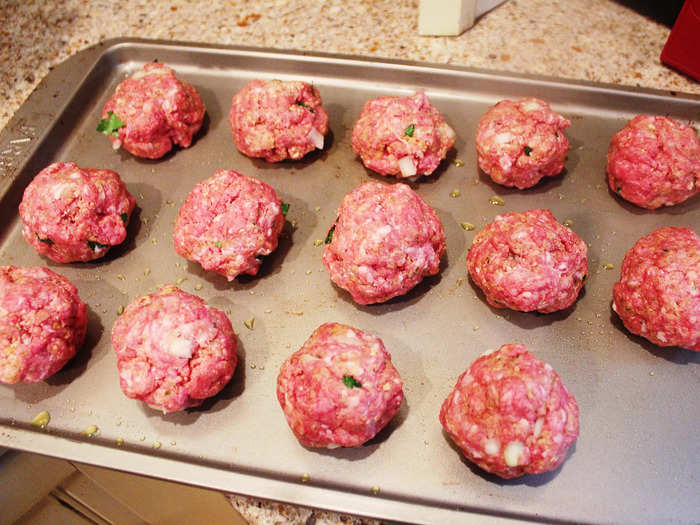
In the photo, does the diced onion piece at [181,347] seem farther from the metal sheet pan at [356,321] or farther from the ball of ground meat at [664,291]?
the ball of ground meat at [664,291]

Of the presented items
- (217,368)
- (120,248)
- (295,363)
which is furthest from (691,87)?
(120,248)

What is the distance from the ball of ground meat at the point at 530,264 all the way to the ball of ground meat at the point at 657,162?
1.16 feet

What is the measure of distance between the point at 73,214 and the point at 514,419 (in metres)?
1.48

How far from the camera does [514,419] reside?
1411 mm

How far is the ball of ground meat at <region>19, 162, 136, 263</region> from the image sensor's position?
181 centimetres

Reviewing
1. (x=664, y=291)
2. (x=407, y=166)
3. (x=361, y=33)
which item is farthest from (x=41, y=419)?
(x=361, y=33)

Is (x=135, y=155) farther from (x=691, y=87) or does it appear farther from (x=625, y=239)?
(x=691, y=87)

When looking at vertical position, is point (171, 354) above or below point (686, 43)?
below

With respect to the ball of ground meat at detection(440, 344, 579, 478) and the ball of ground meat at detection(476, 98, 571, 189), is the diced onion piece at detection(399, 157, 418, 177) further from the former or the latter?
the ball of ground meat at detection(440, 344, 579, 478)

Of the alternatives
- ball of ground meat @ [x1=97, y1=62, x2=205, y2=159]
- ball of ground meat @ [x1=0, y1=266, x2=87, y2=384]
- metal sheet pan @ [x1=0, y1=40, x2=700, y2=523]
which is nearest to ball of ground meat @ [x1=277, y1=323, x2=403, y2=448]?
metal sheet pan @ [x1=0, y1=40, x2=700, y2=523]

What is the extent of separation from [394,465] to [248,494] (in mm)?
405

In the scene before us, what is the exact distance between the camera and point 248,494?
1478 millimetres

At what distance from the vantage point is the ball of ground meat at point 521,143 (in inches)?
74.4

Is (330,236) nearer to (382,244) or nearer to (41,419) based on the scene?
(382,244)
